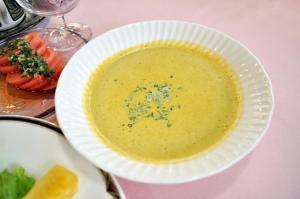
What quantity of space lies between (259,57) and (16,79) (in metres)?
0.64

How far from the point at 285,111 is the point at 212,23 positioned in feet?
1.26

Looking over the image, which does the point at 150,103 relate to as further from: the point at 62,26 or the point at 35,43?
the point at 62,26

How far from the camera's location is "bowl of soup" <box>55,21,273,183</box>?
0.70 m

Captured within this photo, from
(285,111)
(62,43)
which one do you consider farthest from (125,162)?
(62,43)

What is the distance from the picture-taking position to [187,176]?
0.66m

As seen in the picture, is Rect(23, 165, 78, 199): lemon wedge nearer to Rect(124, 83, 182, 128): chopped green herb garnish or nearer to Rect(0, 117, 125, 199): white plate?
Rect(0, 117, 125, 199): white plate

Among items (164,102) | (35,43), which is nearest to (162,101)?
(164,102)

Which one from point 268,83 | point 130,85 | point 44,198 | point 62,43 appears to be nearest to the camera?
point 44,198

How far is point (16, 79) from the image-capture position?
941 mm

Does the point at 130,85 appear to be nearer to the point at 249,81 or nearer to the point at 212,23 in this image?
the point at 249,81

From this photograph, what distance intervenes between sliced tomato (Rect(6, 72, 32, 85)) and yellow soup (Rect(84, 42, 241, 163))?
171 millimetres

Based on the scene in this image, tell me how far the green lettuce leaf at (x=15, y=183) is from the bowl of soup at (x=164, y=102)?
0.12 meters

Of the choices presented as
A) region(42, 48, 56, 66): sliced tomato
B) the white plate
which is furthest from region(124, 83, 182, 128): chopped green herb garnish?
region(42, 48, 56, 66): sliced tomato

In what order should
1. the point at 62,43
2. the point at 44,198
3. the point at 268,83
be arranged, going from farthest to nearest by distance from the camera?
1. the point at 62,43
2. the point at 268,83
3. the point at 44,198
